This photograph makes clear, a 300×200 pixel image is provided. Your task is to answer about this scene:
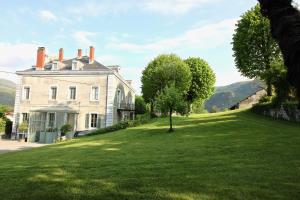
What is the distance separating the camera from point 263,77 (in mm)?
29578

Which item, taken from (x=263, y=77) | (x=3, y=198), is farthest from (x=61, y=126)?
(x=3, y=198)

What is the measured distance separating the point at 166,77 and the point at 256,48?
452 inches

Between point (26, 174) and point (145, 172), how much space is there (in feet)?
11.1

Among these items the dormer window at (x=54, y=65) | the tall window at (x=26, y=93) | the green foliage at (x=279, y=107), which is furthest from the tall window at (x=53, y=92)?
the green foliage at (x=279, y=107)

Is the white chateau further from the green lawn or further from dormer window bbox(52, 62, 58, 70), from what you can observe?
the green lawn

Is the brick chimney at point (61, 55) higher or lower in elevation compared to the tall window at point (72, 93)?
higher

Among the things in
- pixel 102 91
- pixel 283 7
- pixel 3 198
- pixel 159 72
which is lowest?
pixel 3 198

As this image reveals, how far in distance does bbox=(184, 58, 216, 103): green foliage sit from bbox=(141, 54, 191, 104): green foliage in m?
6.08

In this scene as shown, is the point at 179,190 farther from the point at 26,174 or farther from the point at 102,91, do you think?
the point at 102,91

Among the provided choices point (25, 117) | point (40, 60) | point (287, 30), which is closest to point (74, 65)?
point (40, 60)

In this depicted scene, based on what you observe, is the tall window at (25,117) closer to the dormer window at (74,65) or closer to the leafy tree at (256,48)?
the dormer window at (74,65)

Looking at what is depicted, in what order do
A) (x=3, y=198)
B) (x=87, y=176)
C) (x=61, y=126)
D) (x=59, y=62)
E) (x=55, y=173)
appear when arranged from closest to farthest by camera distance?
(x=3, y=198) → (x=87, y=176) → (x=55, y=173) → (x=61, y=126) → (x=59, y=62)

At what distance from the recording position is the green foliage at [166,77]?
39219 millimetres

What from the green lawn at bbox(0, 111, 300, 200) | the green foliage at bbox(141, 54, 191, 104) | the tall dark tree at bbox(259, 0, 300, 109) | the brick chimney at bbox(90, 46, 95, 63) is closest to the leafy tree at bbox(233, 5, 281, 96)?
the green foliage at bbox(141, 54, 191, 104)
